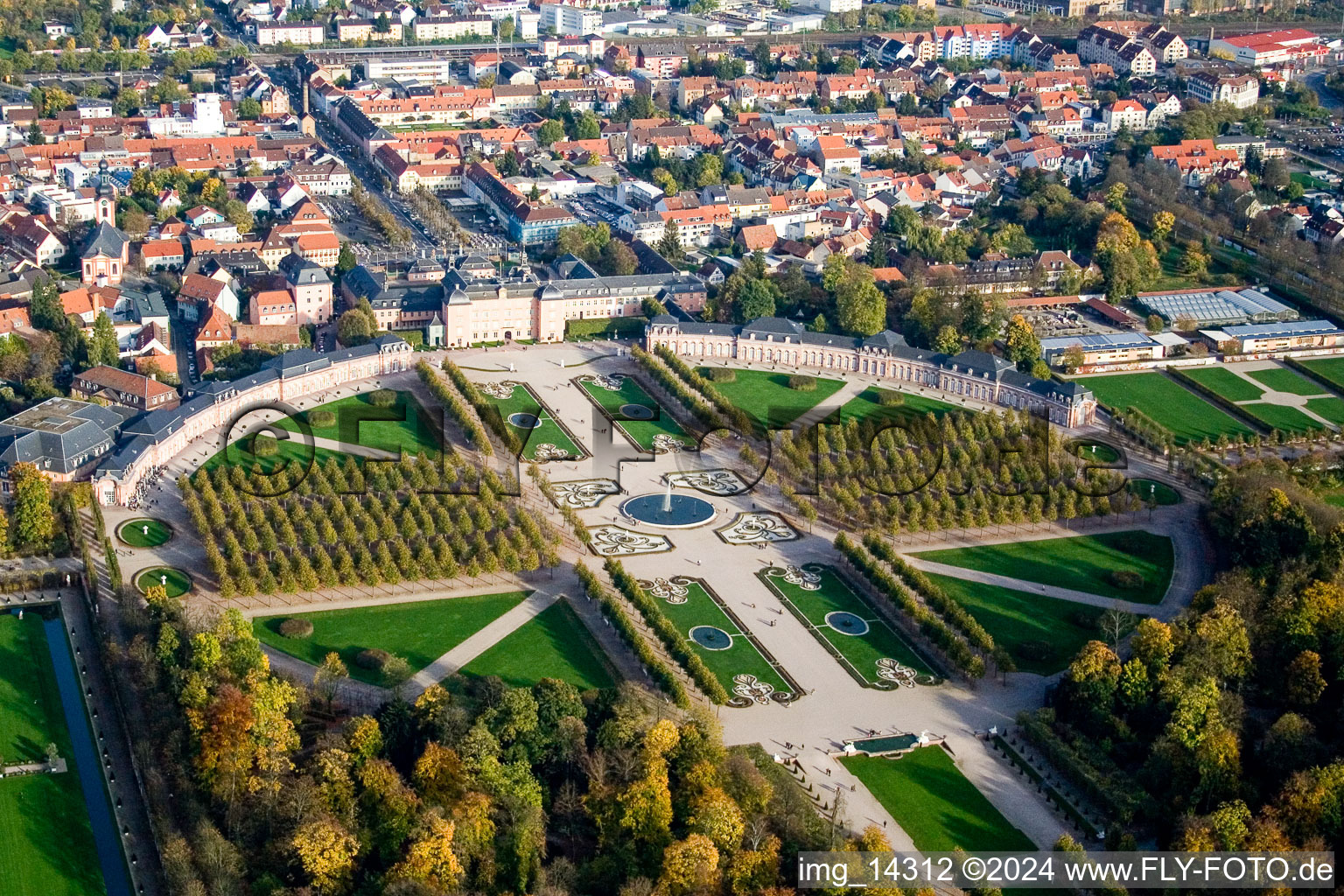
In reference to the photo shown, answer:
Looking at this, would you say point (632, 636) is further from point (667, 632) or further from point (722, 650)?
point (722, 650)

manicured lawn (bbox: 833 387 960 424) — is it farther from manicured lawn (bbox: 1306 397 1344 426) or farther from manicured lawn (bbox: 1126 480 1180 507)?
manicured lawn (bbox: 1306 397 1344 426)

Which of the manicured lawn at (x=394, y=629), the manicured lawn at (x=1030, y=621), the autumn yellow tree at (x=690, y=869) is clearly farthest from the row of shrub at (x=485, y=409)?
the autumn yellow tree at (x=690, y=869)

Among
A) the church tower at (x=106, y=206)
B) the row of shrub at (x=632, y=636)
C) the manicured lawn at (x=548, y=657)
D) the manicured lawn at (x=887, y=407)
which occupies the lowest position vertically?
the manicured lawn at (x=548, y=657)

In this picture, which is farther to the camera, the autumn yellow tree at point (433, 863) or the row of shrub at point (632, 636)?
the row of shrub at point (632, 636)

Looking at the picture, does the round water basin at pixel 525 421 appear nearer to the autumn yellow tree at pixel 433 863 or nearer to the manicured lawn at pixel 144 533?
the manicured lawn at pixel 144 533

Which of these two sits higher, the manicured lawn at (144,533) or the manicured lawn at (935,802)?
the manicured lawn at (144,533)

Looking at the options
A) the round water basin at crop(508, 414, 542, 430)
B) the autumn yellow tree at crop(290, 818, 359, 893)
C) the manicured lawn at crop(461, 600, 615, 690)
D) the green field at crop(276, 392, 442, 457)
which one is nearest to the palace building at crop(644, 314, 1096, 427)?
the round water basin at crop(508, 414, 542, 430)

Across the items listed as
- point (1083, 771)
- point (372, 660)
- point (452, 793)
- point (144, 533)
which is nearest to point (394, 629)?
point (372, 660)

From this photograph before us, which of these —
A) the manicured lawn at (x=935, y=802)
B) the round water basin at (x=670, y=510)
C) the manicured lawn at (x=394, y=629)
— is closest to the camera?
the manicured lawn at (x=935, y=802)
